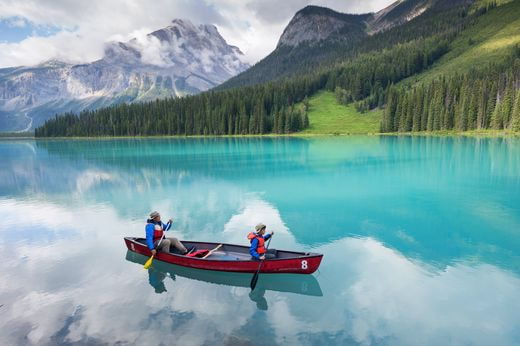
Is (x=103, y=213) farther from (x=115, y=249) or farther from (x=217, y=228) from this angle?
(x=217, y=228)

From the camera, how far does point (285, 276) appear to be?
59.0 ft

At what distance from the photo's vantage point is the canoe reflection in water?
54.3ft

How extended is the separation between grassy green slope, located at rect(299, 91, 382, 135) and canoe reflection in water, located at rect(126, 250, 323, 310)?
5760 inches

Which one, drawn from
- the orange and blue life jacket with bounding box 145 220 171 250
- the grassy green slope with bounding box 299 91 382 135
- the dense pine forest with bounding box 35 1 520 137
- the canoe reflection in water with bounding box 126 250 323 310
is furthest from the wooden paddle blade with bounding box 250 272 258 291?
the grassy green slope with bounding box 299 91 382 135

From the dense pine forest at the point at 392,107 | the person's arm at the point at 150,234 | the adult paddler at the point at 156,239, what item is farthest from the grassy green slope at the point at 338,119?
the person's arm at the point at 150,234

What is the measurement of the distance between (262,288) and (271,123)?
520 feet

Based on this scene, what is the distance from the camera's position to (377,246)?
71.3ft

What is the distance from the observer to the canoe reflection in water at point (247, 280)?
16539 mm

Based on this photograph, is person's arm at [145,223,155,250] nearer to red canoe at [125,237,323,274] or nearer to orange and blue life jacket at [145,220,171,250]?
orange and blue life jacket at [145,220,171,250]

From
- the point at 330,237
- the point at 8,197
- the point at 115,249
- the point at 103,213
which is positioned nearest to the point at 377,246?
the point at 330,237

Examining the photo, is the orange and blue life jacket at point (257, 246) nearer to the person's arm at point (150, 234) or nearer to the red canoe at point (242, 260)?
the red canoe at point (242, 260)

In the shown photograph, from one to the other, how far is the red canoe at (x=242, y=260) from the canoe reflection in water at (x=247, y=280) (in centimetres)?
42

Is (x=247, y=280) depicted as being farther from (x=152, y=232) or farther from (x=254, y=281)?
(x=152, y=232)

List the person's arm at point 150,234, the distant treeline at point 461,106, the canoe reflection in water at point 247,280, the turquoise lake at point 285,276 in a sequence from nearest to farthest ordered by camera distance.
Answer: the turquoise lake at point 285,276 → the canoe reflection in water at point 247,280 → the person's arm at point 150,234 → the distant treeline at point 461,106
